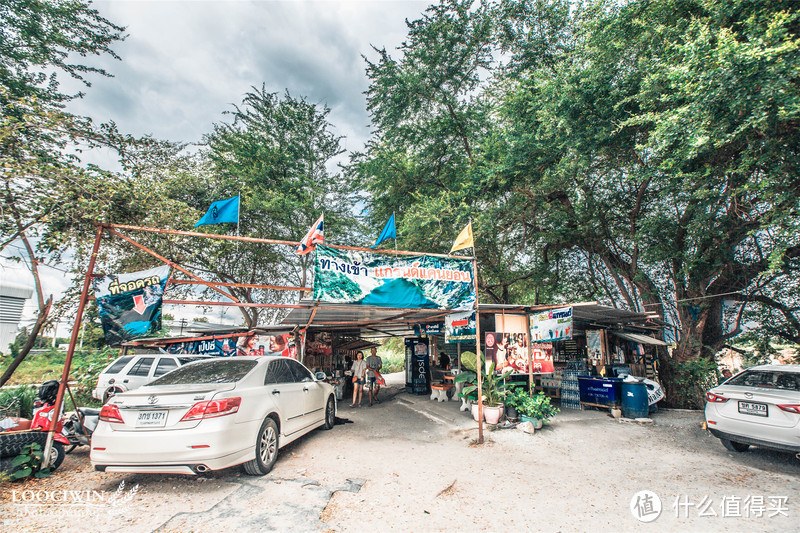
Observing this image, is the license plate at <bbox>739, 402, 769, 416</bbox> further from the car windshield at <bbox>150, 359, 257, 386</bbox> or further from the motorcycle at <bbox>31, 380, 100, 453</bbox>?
the motorcycle at <bbox>31, 380, 100, 453</bbox>

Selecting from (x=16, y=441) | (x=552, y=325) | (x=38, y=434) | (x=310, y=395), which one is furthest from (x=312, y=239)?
(x=552, y=325)

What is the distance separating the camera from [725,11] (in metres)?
7.14

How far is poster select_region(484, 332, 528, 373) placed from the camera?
836 cm

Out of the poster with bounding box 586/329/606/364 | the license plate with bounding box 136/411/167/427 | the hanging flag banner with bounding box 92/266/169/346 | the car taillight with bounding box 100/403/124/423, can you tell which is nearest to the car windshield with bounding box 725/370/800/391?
the poster with bounding box 586/329/606/364

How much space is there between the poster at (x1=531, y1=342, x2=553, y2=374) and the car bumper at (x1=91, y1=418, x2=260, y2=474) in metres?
7.12

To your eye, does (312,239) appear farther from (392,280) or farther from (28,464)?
(28,464)

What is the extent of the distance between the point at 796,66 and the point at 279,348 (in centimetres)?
1143

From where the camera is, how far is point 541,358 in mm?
8859

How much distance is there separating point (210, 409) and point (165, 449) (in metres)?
0.57

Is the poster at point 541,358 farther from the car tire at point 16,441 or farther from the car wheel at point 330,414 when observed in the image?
the car tire at point 16,441

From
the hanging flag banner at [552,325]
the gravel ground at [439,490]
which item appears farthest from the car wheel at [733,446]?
the hanging flag banner at [552,325]

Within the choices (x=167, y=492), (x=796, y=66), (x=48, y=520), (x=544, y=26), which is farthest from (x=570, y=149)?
(x=48, y=520)

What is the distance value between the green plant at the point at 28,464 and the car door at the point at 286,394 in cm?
301

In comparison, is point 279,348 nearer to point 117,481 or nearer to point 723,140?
point 117,481
